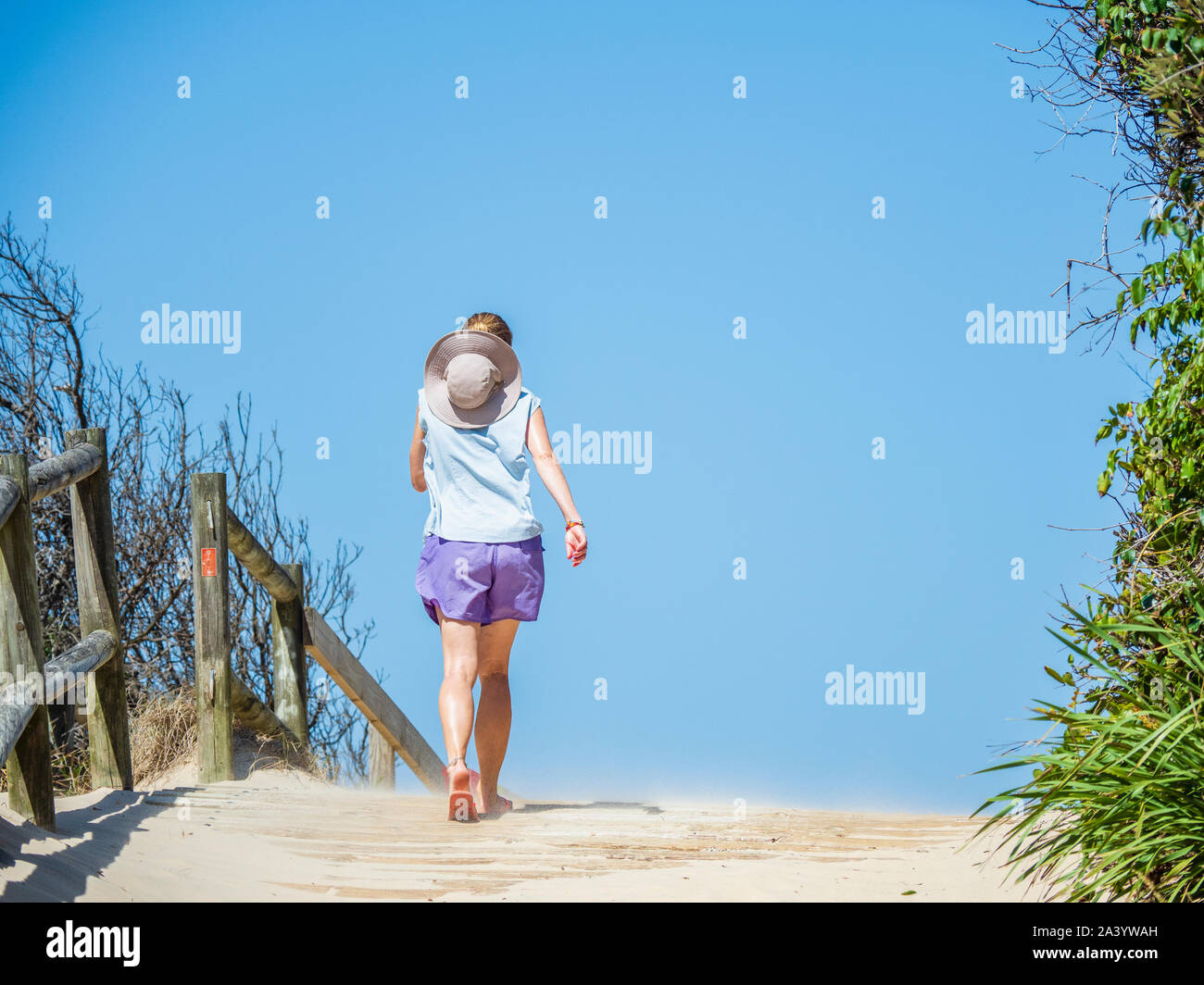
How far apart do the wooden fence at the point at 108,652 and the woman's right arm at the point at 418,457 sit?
47.6 inches

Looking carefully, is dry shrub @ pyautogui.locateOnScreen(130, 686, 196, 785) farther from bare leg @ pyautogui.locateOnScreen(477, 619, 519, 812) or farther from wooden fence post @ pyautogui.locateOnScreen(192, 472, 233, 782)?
bare leg @ pyautogui.locateOnScreen(477, 619, 519, 812)

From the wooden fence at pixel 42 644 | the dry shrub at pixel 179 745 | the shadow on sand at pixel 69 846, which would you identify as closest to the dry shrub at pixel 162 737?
the dry shrub at pixel 179 745

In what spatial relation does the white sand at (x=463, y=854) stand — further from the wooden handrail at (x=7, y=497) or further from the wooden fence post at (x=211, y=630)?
the wooden handrail at (x=7, y=497)

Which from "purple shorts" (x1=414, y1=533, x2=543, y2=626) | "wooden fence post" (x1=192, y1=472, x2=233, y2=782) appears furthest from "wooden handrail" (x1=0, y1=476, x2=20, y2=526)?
"wooden fence post" (x1=192, y1=472, x2=233, y2=782)

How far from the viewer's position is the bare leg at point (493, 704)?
196 inches

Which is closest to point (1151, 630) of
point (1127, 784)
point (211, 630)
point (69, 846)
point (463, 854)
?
point (1127, 784)

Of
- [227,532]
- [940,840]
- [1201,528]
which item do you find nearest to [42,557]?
[227,532]

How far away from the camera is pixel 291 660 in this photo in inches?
261

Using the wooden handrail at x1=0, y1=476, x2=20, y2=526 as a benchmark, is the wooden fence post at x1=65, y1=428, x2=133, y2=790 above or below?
below

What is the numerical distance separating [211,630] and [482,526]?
5.75 ft

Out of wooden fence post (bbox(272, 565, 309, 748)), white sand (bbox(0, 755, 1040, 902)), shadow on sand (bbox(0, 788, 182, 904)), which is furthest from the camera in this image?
wooden fence post (bbox(272, 565, 309, 748))

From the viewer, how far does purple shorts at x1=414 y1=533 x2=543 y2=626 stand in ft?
15.6
